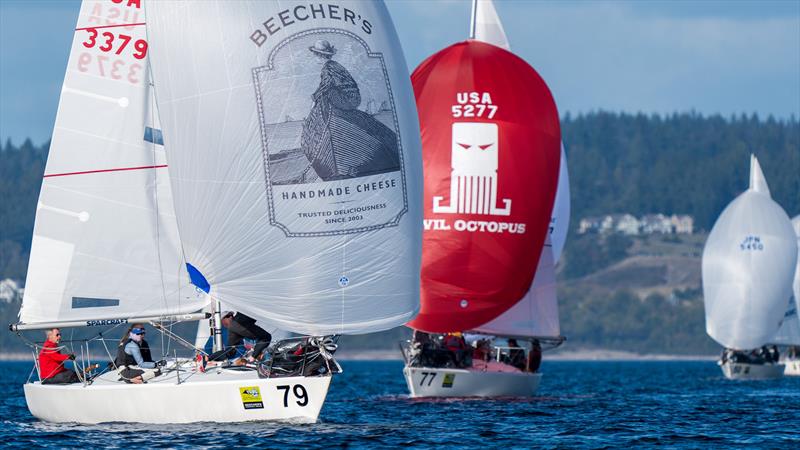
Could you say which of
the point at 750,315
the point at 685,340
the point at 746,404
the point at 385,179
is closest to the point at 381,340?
the point at 685,340

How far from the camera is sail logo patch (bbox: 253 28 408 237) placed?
79.2ft

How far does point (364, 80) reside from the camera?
81.9ft

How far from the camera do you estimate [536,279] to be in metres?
39.3

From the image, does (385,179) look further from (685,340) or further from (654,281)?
(654,281)

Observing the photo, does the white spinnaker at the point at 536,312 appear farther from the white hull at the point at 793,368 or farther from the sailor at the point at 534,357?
the white hull at the point at 793,368

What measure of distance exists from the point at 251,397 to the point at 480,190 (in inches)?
498

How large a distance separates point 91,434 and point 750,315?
39.4m

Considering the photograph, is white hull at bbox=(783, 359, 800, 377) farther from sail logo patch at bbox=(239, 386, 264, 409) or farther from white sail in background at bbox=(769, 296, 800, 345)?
sail logo patch at bbox=(239, 386, 264, 409)

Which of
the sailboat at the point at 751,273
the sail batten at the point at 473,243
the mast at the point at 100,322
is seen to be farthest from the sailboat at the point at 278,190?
the sailboat at the point at 751,273

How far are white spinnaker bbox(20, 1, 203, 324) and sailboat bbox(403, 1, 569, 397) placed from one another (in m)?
9.22

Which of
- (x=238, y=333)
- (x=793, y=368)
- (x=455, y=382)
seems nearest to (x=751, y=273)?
(x=793, y=368)

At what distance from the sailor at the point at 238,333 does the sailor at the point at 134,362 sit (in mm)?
976

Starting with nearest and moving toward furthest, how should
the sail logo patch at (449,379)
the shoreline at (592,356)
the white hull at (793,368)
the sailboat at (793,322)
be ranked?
the sail logo patch at (449,379) < the sailboat at (793,322) < the white hull at (793,368) < the shoreline at (592,356)

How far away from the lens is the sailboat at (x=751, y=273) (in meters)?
59.1
